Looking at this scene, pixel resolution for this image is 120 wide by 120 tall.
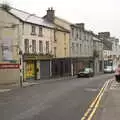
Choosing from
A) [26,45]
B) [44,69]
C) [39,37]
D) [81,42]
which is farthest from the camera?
[81,42]

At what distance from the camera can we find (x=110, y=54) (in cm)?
12394

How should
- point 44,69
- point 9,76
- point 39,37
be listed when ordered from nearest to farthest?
point 9,76 < point 39,37 < point 44,69

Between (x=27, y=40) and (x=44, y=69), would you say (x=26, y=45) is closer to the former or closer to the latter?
(x=27, y=40)

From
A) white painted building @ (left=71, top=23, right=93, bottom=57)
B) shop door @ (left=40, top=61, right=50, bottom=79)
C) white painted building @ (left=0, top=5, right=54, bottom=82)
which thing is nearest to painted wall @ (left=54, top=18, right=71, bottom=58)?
white painted building @ (left=71, top=23, right=93, bottom=57)

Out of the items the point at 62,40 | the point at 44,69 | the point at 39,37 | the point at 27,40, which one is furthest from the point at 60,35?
the point at 27,40

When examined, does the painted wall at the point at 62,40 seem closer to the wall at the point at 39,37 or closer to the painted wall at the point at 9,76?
the wall at the point at 39,37

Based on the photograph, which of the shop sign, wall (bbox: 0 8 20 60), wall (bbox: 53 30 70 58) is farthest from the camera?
wall (bbox: 53 30 70 58)

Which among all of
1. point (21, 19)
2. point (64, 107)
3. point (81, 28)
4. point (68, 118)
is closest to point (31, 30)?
point (21, 19)

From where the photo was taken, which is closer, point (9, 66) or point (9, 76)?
point (9, 66)

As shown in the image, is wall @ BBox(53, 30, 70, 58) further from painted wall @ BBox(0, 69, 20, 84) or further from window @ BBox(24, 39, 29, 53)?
painted wall @ BBox(0, 69, 20, 84)

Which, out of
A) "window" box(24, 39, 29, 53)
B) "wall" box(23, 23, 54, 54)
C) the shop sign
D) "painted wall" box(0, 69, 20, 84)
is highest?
A: "wall" box(23, 23, 54, 54)

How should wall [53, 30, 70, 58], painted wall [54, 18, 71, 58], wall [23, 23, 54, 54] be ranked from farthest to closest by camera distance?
painted wall [54, 18, 71, 58] < wall [53, 30, 70, 58] < wall [23, 23, 54, 54]

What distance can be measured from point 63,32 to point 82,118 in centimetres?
5857


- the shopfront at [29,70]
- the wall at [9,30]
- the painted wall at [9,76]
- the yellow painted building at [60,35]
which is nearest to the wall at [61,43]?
the yellow painted building at [60,35]
